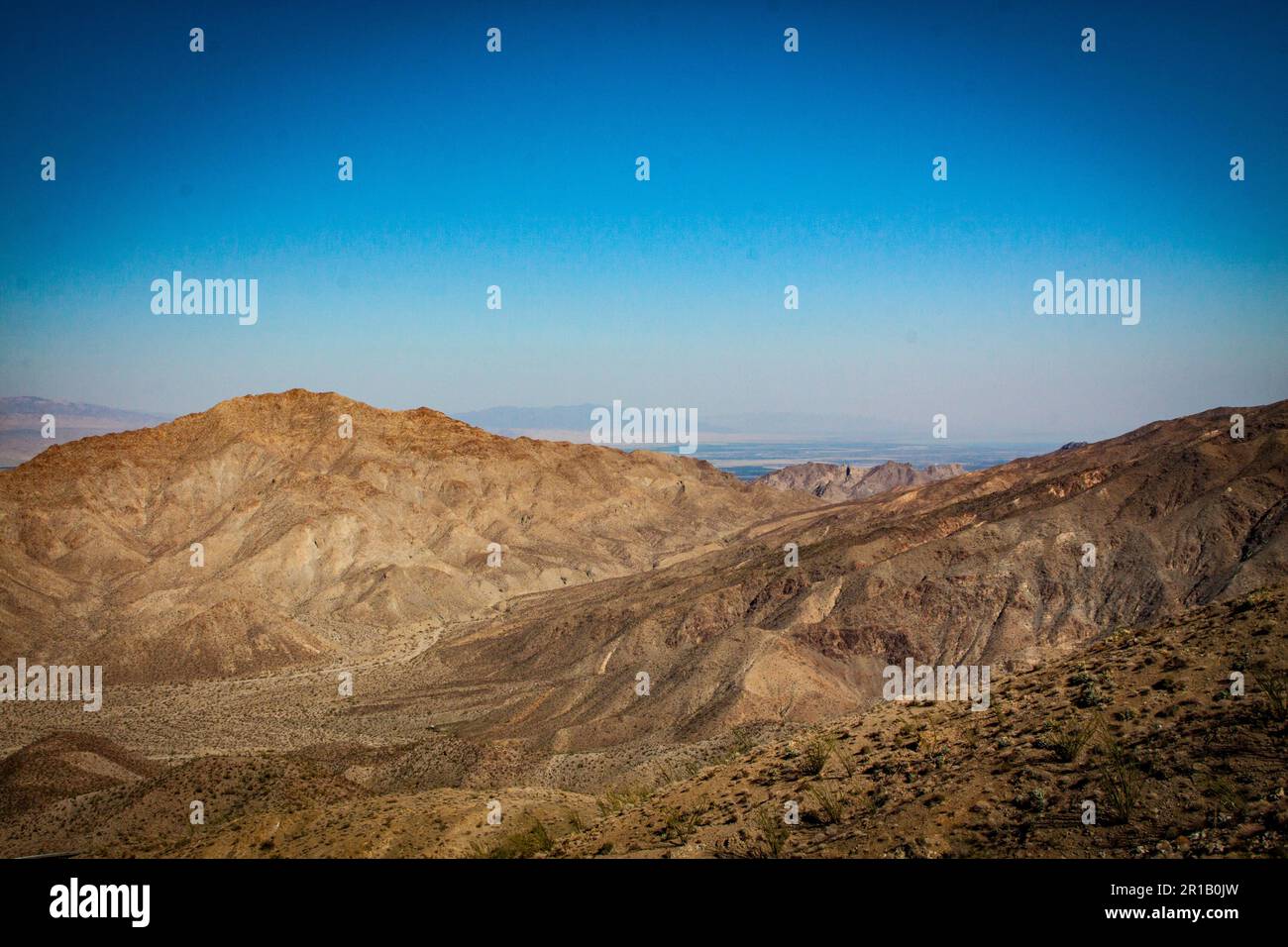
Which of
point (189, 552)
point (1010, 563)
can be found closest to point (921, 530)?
point (1010, 563)

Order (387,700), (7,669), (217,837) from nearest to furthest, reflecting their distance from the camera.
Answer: (217,837)
(387,700)
(7,669)

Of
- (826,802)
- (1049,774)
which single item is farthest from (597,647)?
(1049,774)

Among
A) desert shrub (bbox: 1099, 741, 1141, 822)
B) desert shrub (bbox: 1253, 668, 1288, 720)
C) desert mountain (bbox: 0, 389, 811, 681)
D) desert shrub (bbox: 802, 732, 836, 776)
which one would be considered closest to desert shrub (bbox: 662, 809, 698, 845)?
desert shrub (bbox: 802, 732, 836, 776)

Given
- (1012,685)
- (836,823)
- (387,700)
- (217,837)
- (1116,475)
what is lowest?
(387,700)

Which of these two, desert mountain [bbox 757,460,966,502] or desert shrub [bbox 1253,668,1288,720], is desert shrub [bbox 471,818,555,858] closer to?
desert shrub [bbox 1253,668,1288,720]

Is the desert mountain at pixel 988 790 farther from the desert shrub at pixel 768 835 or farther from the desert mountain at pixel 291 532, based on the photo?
the desert mountain at pixel 291 532

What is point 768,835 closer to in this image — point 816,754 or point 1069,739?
point 816,754
